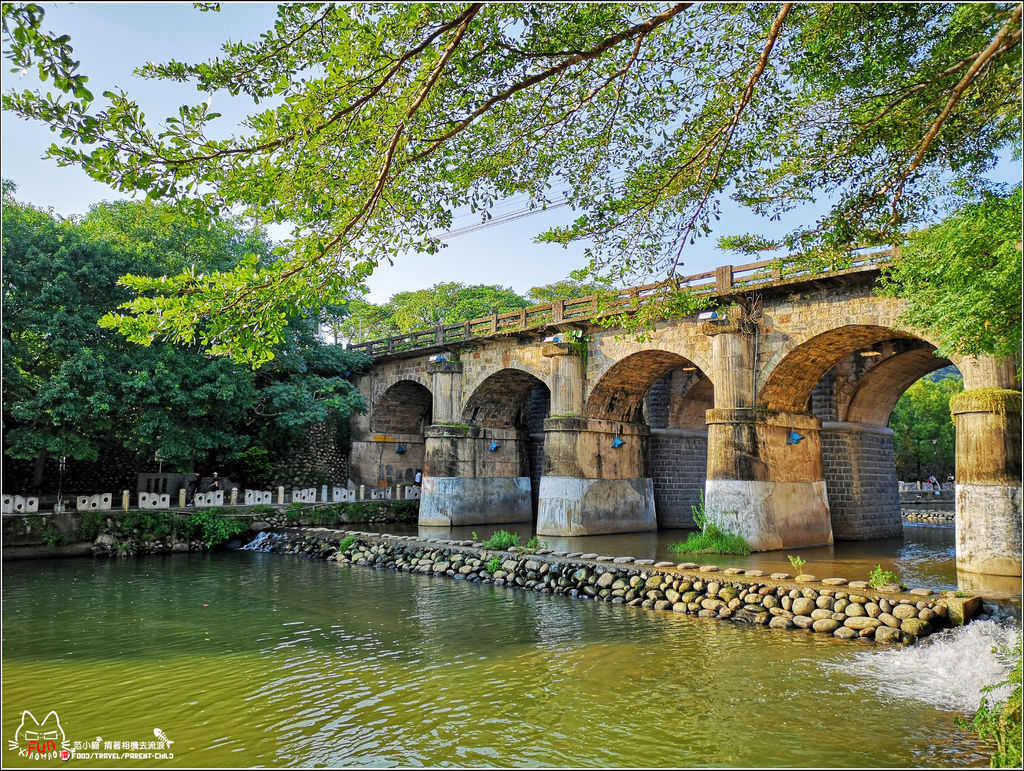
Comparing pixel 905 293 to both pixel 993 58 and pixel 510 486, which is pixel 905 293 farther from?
pixel 510 486

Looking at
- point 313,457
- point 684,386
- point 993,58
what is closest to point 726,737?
point 993,58

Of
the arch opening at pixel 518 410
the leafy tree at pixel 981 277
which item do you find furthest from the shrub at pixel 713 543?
the leafy tree at pixel 981 277

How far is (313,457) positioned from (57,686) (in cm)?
1824

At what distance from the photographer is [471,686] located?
7.12 metres

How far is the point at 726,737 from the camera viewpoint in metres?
5.71

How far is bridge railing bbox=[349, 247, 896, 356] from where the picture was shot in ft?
30.3

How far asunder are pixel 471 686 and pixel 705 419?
13416 millimetres

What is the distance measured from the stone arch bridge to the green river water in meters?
4.48

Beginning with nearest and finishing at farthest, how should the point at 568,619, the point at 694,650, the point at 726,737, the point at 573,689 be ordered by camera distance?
1. the point at 726,737
2. the point at 573,689
3. the point at 694,650
4. the point at 568,619

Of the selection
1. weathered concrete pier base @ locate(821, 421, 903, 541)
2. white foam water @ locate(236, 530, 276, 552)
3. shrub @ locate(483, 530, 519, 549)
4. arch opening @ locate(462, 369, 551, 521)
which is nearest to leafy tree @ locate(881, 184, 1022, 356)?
shrub @ locate(483, 530, 519, 549)

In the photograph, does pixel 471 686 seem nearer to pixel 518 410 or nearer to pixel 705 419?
pixel 705 419

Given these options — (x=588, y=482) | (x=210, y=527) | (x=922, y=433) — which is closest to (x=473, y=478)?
(x=588, y=482)

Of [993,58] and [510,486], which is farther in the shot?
[510,486]

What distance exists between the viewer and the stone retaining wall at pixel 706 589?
8.92 meters
